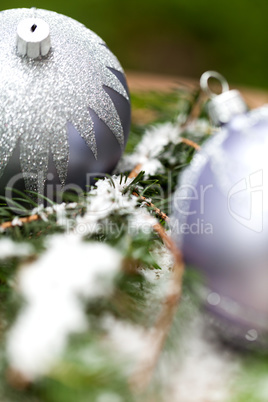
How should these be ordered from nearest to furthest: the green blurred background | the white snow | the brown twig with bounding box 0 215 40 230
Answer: the white snow, the brown twig with bounding box 0 215 40 230, the green blurred background

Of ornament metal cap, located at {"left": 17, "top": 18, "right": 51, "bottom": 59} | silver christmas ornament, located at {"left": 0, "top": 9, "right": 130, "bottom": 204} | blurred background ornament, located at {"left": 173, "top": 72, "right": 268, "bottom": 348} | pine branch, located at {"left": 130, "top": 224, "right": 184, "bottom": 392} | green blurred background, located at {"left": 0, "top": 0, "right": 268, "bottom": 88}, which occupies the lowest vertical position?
pine branch, located at {"left": 130, "top": 224, "right": 184, "bottom": 392}

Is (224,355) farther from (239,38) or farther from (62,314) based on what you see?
(239,38)

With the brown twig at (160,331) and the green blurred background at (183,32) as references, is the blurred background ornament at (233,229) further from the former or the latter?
the green blurred background at (183,32)

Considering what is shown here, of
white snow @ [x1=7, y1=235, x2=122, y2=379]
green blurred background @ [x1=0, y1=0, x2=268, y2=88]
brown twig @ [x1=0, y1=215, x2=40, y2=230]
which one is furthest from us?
green blurred background @ [x1=0, y1=0, x2=268, y2=88]

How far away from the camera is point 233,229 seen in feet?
1.10

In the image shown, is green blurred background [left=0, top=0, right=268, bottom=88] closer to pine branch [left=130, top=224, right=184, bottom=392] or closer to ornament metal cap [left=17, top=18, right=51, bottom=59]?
ornament metal cap [left=17, top=18, right=51, bottom=59]

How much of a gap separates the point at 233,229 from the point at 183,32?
1.38 m

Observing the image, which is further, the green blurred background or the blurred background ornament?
the green blurred background

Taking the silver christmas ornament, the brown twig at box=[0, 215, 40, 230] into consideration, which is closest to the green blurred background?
the silver christmas ornament

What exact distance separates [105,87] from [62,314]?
0.24 m

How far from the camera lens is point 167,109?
28.4 inches

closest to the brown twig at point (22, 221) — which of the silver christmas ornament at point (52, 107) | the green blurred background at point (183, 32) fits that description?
the silver christmas ornament at point (52, 107)

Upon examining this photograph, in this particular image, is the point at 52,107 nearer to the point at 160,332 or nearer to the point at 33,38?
the point at 33,38

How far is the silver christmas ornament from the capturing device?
0.43 meters
